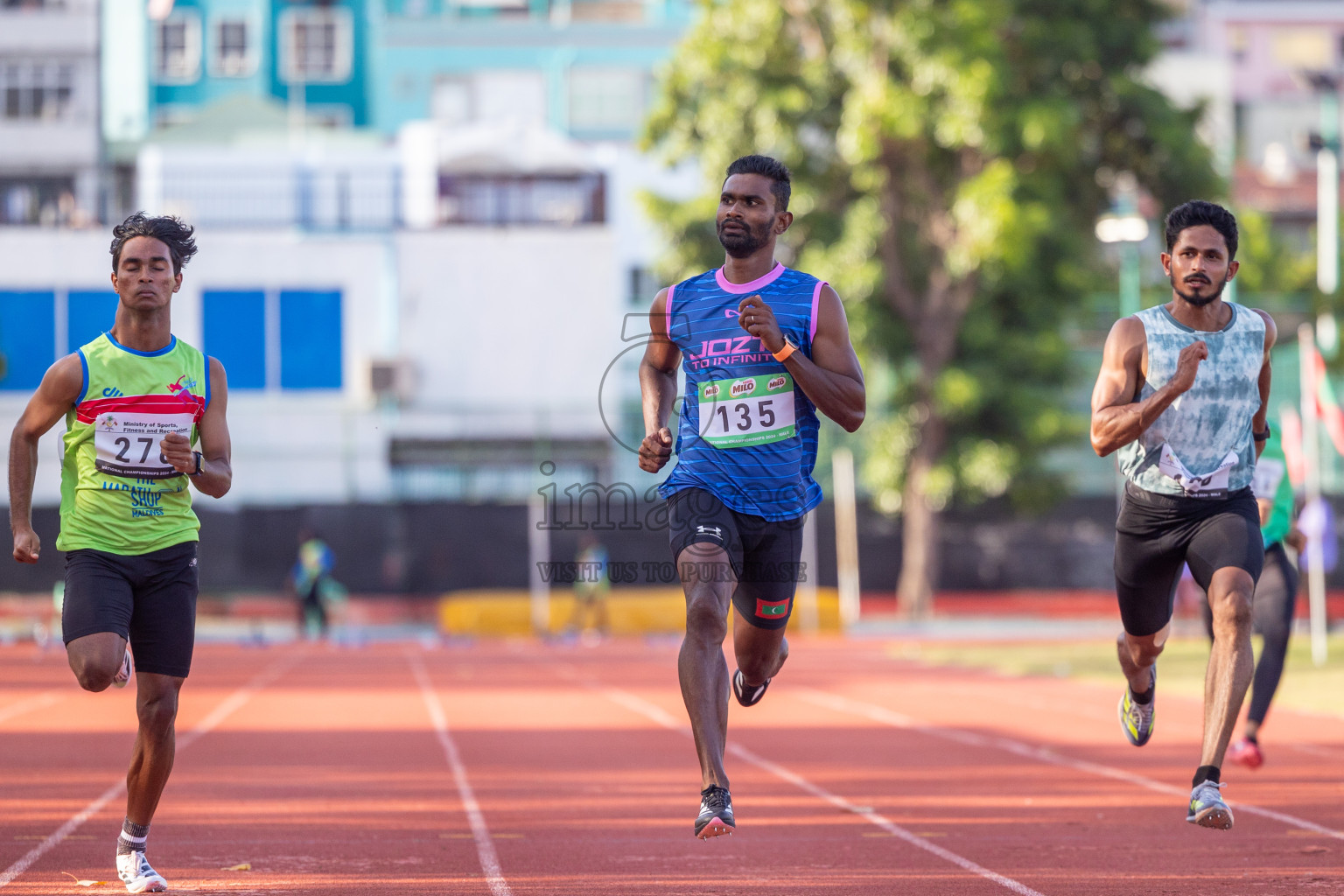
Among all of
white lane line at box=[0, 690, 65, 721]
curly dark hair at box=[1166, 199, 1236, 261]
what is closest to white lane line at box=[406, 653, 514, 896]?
white lane line at box=[0, 690, 65, 721]

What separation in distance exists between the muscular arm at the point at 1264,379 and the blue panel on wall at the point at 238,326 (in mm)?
31224

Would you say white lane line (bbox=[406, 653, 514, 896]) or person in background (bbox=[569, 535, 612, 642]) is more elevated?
white lane line (bbox=[406, 653, 514, 896])

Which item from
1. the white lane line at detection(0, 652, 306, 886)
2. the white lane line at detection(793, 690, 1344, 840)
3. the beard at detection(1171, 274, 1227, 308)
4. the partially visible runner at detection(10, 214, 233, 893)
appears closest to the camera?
the partially visible runner at detection(10, 214, 233, 893)

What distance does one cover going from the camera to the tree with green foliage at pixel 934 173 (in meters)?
27.6

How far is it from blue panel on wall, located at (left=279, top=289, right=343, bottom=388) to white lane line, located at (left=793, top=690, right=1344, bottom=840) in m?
21.8

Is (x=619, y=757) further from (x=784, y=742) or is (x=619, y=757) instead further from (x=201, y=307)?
(x=201, y=307)

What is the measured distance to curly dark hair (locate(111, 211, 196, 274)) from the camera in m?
6.34

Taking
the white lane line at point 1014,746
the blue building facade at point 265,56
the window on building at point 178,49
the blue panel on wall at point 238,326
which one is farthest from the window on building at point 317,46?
the white lane line at point 1014,746

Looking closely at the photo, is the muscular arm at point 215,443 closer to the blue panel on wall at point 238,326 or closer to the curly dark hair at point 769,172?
the curly dark hair at point 769,172

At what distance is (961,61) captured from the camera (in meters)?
26.8

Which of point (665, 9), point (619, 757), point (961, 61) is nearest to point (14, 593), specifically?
point (961, 61)

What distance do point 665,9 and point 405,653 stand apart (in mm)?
29194

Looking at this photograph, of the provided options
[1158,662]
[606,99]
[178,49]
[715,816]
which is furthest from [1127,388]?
[178,49]

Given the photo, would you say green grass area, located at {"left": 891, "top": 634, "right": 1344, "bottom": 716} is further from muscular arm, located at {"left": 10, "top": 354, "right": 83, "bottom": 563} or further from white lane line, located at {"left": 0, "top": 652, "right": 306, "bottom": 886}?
muscular arm, located at {"left": 10, "top": 354, "right": 83, "bottom": 563}
